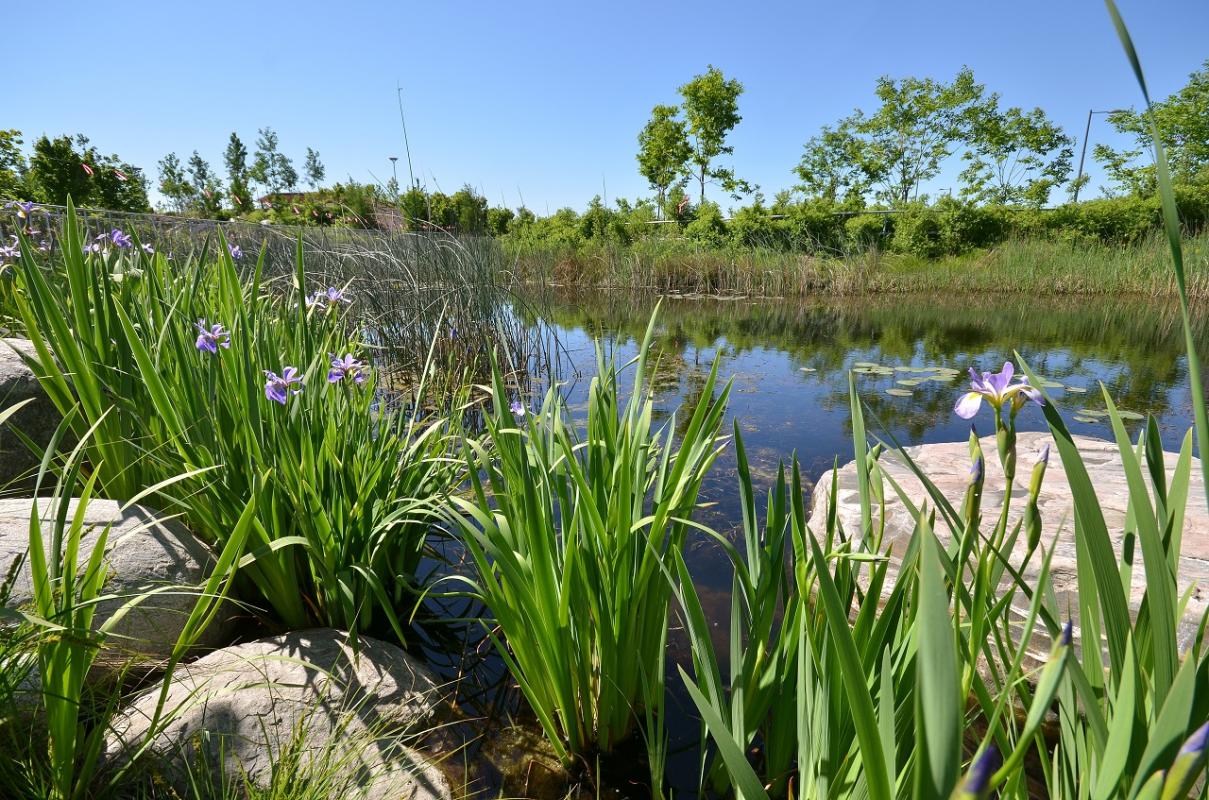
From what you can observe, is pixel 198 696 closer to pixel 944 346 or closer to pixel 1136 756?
pixel 1136 756

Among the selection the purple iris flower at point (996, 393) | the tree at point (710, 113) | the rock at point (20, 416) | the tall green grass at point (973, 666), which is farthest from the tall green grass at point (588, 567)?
the tree at point (710, 113)

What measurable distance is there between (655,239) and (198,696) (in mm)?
13632

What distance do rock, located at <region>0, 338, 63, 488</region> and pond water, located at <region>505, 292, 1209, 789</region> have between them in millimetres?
1920

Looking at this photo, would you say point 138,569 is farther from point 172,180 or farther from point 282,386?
point 172,180

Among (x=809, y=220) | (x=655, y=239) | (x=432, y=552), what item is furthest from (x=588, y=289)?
(x=432, y=552)

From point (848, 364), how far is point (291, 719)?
5.60m

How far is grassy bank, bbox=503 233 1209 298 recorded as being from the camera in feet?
36.1

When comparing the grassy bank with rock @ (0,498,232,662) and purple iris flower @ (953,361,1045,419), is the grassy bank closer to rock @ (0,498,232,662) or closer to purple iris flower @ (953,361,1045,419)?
rock @ (0,498,232,662)

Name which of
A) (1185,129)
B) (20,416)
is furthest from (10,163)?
(1185,129)

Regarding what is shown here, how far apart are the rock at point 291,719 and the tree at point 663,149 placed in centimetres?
2014

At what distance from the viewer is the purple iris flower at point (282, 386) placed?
136 centimetres

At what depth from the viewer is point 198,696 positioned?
1.11 m

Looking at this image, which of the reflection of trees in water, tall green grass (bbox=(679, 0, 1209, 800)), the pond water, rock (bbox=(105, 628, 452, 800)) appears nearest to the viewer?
tall green grass (bbox=(679, 0, 1209, 800))

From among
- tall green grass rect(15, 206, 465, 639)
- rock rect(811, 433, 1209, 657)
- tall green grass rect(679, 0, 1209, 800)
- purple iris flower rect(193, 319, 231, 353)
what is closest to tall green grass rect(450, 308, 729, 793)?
tall green grass rect(679, 0, 1209, 800)
